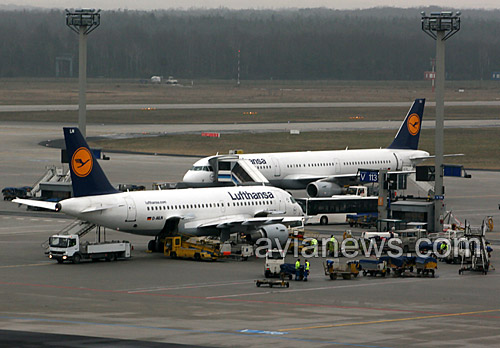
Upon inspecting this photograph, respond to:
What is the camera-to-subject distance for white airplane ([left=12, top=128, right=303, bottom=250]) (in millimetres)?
58562

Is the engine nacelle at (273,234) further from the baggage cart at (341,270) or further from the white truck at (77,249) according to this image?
the white truck at (77,249)

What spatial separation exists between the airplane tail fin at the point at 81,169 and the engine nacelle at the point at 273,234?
10.3 metres

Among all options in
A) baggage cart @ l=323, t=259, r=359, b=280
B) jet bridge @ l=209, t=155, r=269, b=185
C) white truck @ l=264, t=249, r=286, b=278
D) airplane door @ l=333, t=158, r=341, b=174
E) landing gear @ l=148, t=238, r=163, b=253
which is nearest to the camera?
white truck @ l=264, t=249, r=286, b=278

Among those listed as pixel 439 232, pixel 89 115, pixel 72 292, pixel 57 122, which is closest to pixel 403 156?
pixel 439 232

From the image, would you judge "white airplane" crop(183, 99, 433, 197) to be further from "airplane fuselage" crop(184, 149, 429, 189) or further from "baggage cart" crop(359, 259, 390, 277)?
"baggage cart" crop(359, 259, 390, 277)

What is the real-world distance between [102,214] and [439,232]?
81.9 ft

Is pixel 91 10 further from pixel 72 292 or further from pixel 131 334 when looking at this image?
pixel 131 334

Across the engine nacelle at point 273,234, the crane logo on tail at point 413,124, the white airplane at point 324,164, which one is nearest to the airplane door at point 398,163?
the white airplane at point 324,164

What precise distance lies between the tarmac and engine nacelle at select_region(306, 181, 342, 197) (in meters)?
23.2

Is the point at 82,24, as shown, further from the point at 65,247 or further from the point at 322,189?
the point at 65,247

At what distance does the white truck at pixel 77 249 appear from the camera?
5803 centimetres

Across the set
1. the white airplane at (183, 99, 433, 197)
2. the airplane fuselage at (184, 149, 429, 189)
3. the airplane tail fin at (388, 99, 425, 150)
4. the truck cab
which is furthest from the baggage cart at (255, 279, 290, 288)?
the airplane tail fin at (388, 99, 425, 150)

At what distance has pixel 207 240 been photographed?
61.1m

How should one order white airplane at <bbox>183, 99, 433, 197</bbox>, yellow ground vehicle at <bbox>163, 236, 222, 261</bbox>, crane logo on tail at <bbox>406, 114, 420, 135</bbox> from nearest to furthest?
yellow ground vehicle at <bbox>163, 236, 222, 261</bbox>
white airplane at <bbox>183, 99, 433, 197</bbox>
crane logo on tail at <bbox>406, 114, 420, 135</bbox>
